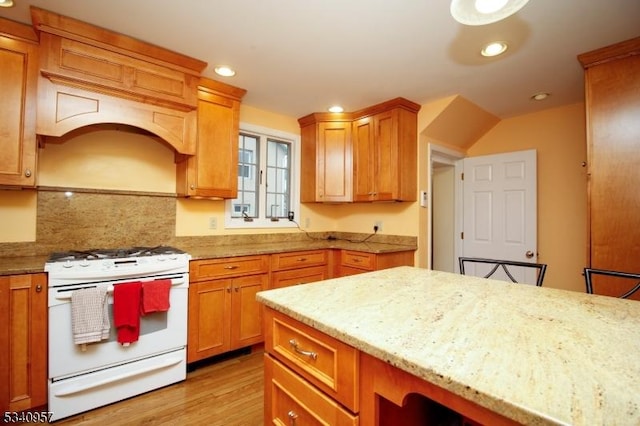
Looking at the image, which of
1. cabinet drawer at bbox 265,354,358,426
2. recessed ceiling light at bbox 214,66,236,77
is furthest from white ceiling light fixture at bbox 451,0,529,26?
recessed ceiling light at bbox 214,66,236,77

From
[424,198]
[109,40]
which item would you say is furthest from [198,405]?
[424,198]

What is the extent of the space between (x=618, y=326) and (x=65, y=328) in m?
2.60

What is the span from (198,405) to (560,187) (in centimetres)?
391

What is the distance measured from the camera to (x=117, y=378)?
192 cm

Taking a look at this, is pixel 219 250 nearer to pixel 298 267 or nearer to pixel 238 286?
pixel 238 286

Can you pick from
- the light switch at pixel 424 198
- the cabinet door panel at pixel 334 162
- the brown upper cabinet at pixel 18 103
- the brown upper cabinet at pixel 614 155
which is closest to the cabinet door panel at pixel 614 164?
the brown upper cabinet at pixel 614 155

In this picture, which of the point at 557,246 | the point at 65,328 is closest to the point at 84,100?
the point at 65,328

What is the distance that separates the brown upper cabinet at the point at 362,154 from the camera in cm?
308

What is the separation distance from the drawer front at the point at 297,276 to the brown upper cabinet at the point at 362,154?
2.75 feet

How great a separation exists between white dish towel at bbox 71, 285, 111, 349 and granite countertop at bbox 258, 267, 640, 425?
52.6 inches

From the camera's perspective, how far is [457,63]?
7.54 ft

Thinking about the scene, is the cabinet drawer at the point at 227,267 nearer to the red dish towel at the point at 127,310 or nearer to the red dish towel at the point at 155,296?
the red dish towel at the point at 155,296

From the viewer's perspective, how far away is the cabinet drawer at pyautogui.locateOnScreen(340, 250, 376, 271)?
2.89 m

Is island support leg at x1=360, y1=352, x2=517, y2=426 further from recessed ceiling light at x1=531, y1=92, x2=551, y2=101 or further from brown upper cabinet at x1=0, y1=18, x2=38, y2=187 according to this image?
recessed ceiling light at x1=531, y1=92, x2=551, y2=101
